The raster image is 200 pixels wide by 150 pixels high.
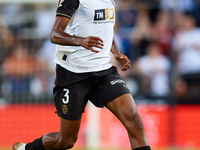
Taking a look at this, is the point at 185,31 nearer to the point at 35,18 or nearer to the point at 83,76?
the point at 35,18

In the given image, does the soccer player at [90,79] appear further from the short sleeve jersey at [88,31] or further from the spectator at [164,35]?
the spectator at [164,35]

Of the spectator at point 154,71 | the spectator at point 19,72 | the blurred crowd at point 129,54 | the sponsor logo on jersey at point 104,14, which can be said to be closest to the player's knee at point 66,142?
the sponsor logo on jersey at point 104,14

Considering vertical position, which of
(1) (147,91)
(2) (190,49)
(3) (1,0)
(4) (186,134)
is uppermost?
(3) (1,0)

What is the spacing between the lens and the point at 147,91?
22.3 ft

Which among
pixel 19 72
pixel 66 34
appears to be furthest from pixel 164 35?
pixel 66 34

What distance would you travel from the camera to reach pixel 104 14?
13.1 ft

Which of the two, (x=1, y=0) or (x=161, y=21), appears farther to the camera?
(x=161, y=21)

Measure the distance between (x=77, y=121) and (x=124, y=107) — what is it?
0.55 metres

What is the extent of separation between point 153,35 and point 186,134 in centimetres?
193

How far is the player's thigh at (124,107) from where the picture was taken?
3.94 metres

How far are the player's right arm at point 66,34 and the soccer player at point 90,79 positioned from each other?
11 cm

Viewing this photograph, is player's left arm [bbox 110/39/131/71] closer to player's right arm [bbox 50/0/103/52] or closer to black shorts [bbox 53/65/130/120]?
black shorts [bbox 53/65/130/120]

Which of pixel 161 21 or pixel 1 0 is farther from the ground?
pixel 1 0

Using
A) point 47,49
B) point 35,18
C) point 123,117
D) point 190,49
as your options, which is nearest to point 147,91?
point 190,49
